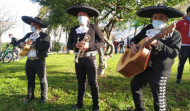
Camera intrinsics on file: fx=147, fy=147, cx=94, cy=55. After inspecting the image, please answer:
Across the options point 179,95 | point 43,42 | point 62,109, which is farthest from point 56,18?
point 179,95

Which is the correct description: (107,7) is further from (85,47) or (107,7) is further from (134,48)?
(134,48)

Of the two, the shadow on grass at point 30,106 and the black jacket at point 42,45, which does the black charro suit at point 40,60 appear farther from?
the shadow on grass at point 30,106

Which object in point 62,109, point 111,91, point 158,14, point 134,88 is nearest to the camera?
point 158,14

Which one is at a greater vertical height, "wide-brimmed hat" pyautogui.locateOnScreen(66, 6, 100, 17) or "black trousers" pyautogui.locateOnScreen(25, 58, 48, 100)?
"wide-brimmed hat" pyautogui.locateOnScreen(66, 6, 100, 17)

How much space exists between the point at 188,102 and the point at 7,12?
859 inches

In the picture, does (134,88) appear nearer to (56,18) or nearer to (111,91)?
(111,91)

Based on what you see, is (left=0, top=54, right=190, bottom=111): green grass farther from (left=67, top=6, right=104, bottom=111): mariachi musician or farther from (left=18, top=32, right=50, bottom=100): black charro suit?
(left=67, top=6, right=104, bottom=111): mariachi musician

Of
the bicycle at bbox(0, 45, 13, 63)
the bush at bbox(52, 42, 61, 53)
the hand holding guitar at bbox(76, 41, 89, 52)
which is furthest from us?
the bush at bbox(52, 42, 61, 53)

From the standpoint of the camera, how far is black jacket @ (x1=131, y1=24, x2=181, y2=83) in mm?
2141

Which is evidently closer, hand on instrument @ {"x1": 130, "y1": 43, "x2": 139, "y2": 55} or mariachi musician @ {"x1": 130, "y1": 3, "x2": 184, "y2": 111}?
mariachi musician @ {"x1": 130, "y1": 3, "x2": 184, "y2": 111}

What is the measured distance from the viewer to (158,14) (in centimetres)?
236

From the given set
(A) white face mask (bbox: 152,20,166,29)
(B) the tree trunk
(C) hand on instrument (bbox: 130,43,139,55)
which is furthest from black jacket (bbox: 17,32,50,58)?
(B) the tree trunk

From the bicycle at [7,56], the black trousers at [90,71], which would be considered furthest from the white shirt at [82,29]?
the bicycle at [7,56]

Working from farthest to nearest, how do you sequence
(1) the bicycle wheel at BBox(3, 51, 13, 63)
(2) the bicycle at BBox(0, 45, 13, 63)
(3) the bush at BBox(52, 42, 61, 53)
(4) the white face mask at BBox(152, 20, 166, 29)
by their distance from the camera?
(3) the bush at BBox(52, 42, 61, 53), (1) the bicycle wheel at BBox(3, 51, 13, 63), (2) the bicycle at BBox(0, 45, 13, 63), (4) the white face mask at BBox(152, 20, 166, 29)
